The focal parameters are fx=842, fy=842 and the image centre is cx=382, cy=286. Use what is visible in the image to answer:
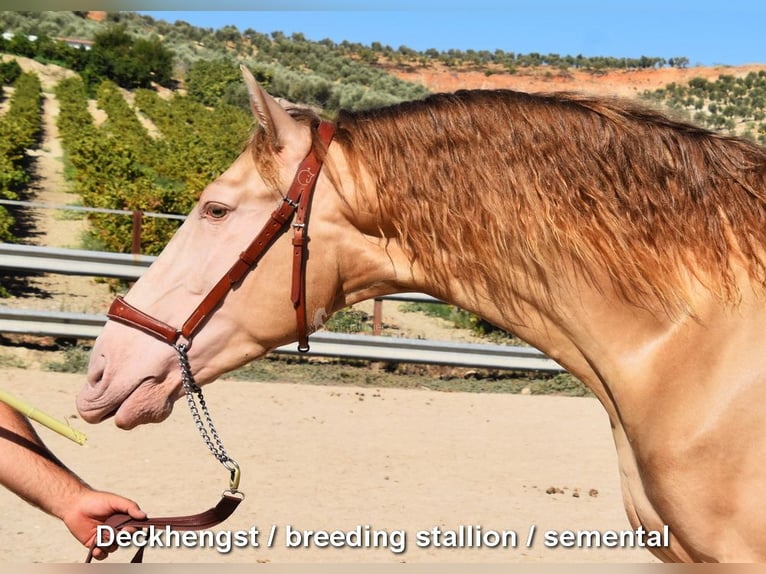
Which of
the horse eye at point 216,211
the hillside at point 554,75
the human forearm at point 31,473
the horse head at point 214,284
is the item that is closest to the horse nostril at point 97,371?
the horse head at point 214,284

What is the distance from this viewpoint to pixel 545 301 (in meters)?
2.42

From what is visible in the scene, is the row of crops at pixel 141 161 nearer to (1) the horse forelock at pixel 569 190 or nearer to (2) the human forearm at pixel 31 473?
(1) the horse forelock at pixel 569 190

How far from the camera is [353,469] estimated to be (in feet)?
20.6

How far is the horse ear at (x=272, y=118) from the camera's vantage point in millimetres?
2346

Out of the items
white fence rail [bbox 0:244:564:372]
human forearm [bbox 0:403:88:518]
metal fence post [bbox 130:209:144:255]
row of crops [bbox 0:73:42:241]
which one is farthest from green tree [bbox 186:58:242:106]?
human forearm [bbox 0:403:88:518]

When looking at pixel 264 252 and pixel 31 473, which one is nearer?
pixel 264 252

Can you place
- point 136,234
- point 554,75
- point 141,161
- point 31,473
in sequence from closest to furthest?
1. point 31,473
2. point 136,234
3. point 141,161
4. point 554,75

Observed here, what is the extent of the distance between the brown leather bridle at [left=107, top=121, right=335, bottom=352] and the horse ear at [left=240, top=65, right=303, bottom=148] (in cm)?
8

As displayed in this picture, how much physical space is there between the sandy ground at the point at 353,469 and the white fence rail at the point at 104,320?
57 cm

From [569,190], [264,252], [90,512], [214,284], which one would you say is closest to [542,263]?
[569,190]

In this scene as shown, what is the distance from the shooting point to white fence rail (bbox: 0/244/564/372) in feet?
28.3

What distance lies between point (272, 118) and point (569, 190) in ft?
2.80

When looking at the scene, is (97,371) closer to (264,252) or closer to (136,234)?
(264,252)

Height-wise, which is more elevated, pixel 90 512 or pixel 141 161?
pixel 90 512
